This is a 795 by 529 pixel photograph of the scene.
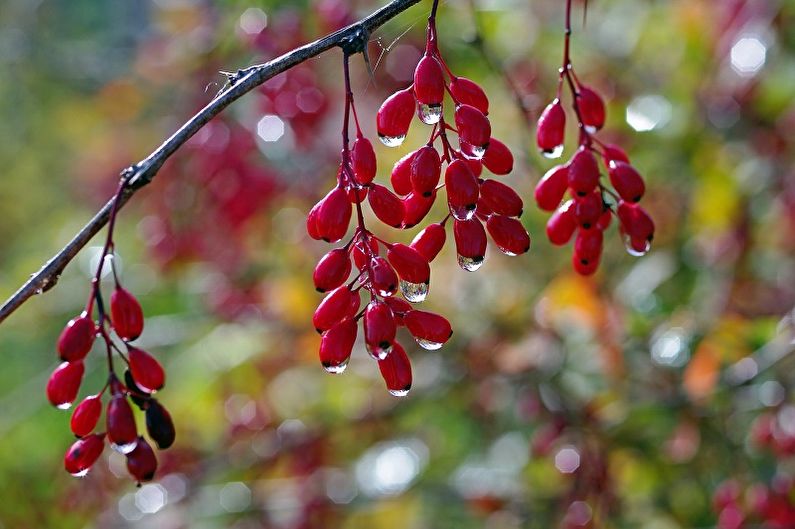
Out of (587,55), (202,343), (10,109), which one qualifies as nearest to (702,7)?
(587,55)

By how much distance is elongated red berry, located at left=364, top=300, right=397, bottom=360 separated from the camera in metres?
1.07

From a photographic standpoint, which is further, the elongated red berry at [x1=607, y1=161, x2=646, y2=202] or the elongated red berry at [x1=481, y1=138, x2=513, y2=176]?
the elongated red berry at [x1=607, y1=161, x2=646, y2=202]

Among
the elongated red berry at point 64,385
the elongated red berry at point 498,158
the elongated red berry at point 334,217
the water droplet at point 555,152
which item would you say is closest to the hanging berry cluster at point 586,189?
the water droplet at point 555,152

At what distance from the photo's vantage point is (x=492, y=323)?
275cm

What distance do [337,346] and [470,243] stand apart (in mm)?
201

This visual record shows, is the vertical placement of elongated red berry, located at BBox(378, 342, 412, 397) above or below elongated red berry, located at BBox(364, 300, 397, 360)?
below

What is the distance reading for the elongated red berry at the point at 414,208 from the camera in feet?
3.76

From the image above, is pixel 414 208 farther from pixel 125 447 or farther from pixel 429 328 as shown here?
pixel 125 447

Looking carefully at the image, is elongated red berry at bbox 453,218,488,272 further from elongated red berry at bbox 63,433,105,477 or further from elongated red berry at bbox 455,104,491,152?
elongated red berry at bbox 63,433,105,477

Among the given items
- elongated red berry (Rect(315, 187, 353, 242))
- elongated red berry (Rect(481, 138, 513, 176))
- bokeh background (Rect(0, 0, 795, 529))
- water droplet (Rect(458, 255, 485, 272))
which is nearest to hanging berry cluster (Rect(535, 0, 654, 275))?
elongated red berry (Rect(481, 138, 513, 176))

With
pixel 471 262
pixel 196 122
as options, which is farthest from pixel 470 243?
pixel 196 122

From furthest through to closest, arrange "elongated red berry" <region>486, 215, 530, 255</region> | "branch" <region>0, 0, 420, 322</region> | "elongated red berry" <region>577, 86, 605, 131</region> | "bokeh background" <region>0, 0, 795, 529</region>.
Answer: "bokeh background" <region>0, 0, 795, 529</region> < "elongated red berry" <region>577, 86, 605, 131</region> < "elongated red berry" <region>486, 215, 530, 255</region> < "branch" <region>0, 0, 420, 322</region>

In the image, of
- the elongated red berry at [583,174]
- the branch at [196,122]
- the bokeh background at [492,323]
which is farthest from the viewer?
the bokeh background at [492,323]

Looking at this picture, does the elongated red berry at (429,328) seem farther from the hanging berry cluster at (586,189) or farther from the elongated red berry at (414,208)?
the hanging berry cluster at (586,189)
